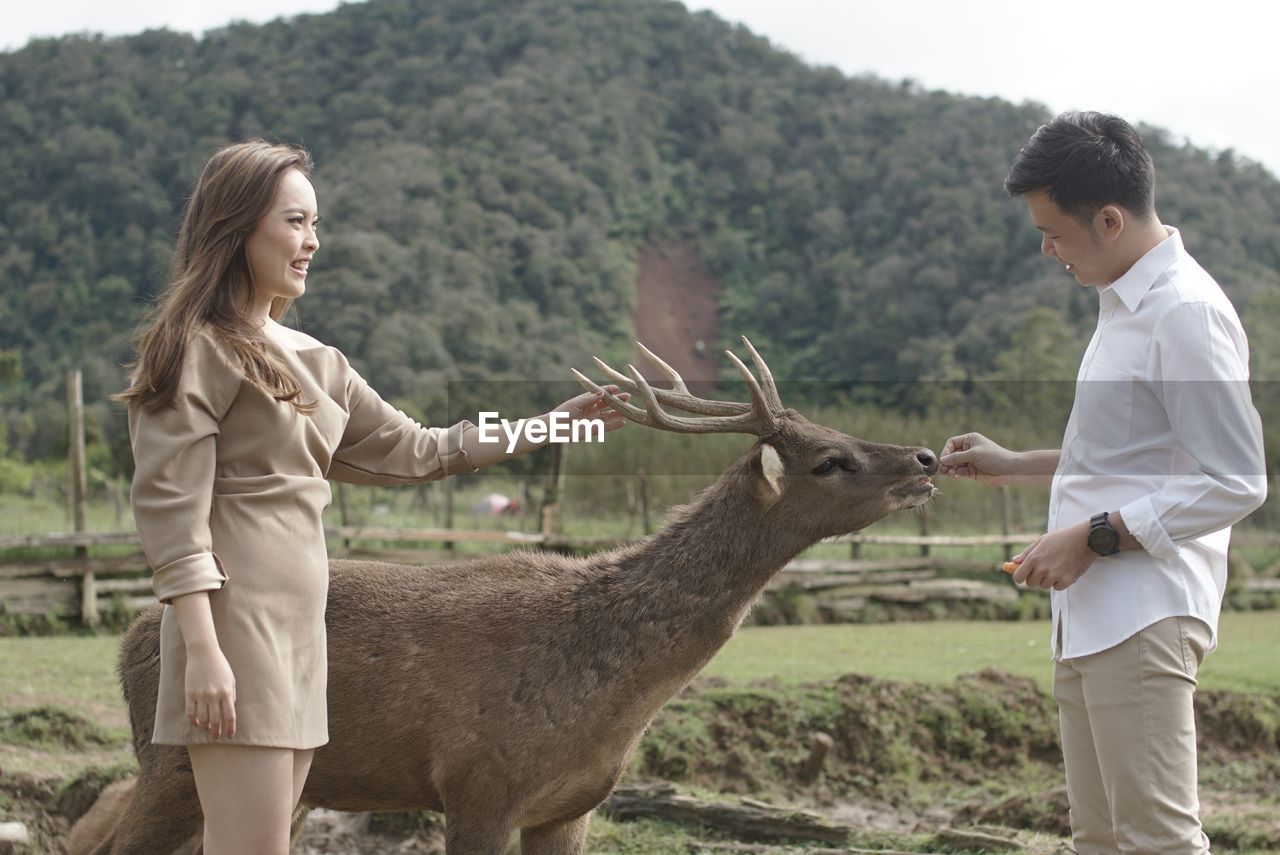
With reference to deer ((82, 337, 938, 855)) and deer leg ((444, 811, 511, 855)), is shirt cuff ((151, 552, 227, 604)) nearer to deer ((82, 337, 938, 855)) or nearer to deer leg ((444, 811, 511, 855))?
deer ((82, 337, 938, 855))

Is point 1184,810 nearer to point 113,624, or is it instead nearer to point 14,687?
point 14,687

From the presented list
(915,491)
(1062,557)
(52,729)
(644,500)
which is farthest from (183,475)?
(644,500)

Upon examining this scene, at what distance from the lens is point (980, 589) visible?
17.6 metres

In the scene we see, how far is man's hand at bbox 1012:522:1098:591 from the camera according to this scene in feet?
10.6

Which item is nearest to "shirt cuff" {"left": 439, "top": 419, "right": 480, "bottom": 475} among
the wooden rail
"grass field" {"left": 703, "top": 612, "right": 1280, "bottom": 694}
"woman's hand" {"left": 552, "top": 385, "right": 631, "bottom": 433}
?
"woman's hand" {"left": 552, "top": 385, "right": 631, "bottom": 433}

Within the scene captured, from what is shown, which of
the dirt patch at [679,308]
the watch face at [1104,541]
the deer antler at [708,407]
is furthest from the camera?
the dirt patch at [679,308]

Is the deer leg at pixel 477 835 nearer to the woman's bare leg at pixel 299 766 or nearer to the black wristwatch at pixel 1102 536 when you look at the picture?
the woman's bare leg at pixel 299 766

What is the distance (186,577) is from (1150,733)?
2366mm

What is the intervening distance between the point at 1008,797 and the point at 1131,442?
4.66m

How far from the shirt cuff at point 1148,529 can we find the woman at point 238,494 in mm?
2025

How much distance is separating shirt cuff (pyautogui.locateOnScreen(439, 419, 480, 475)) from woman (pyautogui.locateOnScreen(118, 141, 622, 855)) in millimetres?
683

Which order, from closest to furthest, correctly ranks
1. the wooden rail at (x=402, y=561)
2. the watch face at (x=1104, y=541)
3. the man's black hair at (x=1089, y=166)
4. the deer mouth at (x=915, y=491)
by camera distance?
the watch face at (x=1104, y=541), the man's black hair at (x=1089, y=166), the deer mouth at (x=915, y=491), the wooden rail at (x=402, y=561)

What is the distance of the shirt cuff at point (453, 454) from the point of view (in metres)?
3.89

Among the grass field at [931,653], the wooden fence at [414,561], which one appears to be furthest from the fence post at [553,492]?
the grass field at [931,653]
